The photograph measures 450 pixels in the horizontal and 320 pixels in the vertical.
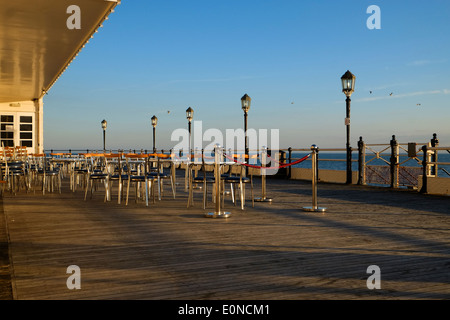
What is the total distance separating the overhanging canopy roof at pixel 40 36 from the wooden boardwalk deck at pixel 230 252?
333 centimetres

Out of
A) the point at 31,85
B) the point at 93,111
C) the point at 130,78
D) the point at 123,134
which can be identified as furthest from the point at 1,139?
the point at 123,134

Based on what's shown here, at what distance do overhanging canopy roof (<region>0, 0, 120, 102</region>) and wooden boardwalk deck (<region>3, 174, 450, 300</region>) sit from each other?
10.9ft

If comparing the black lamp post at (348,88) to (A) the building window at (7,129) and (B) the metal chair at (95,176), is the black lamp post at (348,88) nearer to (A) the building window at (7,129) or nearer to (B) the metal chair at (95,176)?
(B) the metal chair at (95,176)

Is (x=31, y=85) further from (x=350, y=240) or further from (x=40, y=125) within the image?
(x=350, y=240)

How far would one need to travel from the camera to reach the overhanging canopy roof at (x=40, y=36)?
22.6 ft

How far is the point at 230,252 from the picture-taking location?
4.09 m

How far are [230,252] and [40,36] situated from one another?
23.0ft

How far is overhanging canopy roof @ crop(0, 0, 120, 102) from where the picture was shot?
22.6 ft

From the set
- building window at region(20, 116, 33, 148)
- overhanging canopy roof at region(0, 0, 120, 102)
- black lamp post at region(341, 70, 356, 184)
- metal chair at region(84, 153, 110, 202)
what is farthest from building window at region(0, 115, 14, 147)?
black lamp post at region(341, 70, 356, 184)

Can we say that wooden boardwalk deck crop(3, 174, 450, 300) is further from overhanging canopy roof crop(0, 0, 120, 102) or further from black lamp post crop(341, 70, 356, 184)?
black lamp post crop(341, 70, 356, 184)

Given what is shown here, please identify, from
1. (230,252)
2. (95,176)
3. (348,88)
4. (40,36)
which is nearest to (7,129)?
(40,36)

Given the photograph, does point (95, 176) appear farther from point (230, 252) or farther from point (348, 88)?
point (348, 88)

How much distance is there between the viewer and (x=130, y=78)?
24.3 m

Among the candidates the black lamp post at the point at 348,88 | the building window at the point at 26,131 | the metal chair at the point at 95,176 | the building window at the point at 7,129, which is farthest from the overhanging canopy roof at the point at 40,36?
the black lamp post at the point at 348,88
